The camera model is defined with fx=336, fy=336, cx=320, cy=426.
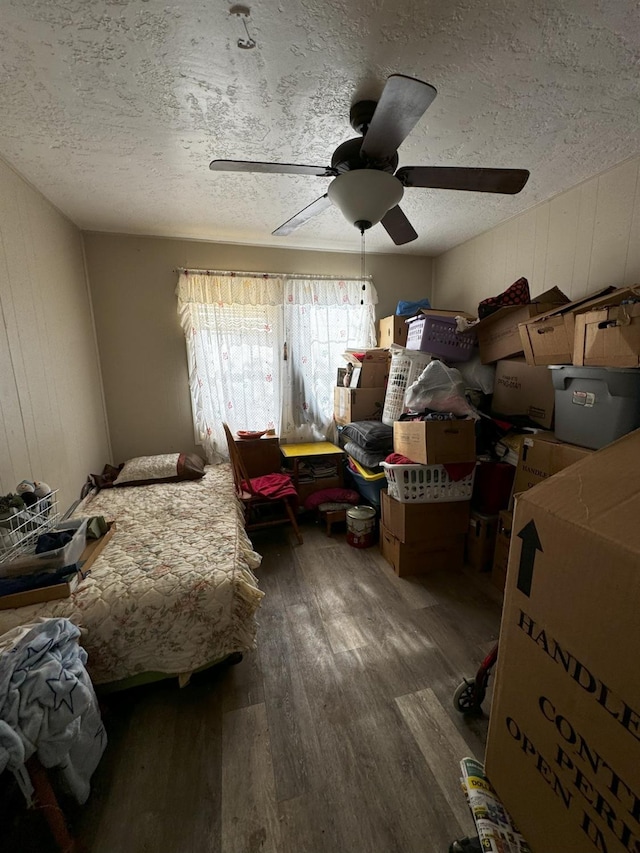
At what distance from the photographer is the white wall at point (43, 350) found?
1683 mm

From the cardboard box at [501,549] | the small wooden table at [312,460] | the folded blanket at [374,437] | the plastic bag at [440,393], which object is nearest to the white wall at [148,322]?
the small wooden table at [312,460]

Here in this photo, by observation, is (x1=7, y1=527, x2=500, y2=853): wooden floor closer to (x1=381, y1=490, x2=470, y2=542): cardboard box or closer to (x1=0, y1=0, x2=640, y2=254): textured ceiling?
(x1=381, y1=490, x2=470, y2=542): cardboard box

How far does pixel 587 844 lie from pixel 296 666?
132cm

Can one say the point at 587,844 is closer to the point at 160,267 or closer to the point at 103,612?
the point at 103,612

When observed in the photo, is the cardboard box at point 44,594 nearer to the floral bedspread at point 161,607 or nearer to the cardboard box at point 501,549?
the floral bedspread at point 161,607

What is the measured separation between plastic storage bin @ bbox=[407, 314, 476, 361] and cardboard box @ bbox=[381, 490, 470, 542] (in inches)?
44.2

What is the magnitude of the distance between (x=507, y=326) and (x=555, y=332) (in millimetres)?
512

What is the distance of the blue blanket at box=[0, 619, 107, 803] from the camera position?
91 cm

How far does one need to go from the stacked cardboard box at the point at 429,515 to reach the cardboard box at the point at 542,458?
0.29m

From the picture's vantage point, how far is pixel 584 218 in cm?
204

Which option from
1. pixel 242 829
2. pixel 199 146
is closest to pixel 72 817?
pixel 242 829

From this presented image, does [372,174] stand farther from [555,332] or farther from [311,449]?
[311,449]

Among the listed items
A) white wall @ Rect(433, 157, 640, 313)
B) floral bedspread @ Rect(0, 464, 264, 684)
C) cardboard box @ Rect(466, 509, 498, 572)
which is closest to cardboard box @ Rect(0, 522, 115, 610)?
floral bedspread @ Rect(0, 464, 264, 684)

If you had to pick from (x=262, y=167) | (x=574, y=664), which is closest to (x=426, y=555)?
(x=574, y=664)
